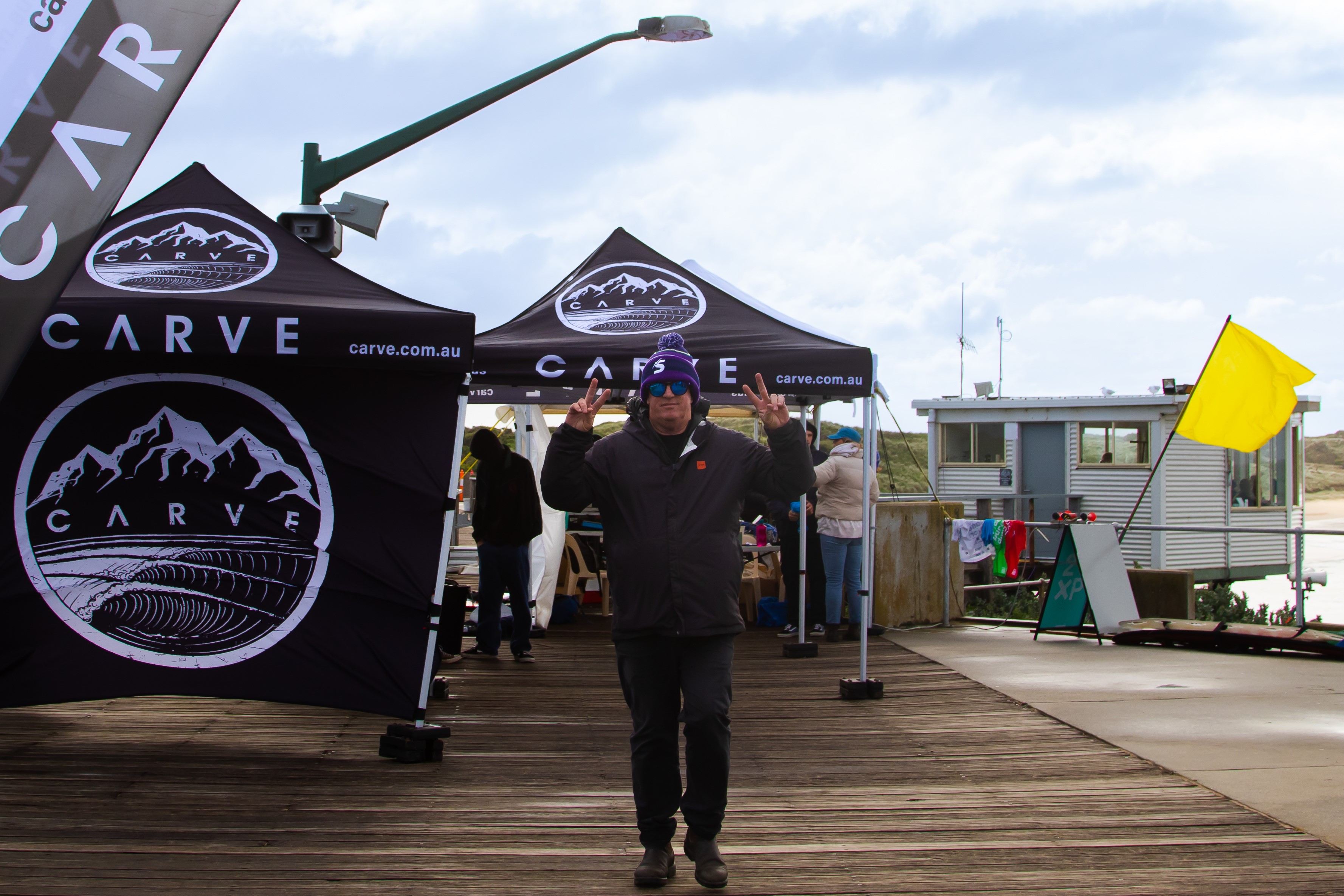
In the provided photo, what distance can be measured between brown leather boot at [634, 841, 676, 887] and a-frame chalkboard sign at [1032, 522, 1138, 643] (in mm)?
6622

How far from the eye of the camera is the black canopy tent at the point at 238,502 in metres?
5.46

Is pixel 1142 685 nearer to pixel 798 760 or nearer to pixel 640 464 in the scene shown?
pixel 798 760

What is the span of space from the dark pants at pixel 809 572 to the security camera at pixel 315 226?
454 centimetres

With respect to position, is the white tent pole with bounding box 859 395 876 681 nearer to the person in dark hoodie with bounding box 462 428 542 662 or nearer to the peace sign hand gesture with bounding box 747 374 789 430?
the person in dark hoodie with bounding box 462 428 542 662

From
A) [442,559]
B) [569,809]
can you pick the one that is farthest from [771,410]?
[442,559]

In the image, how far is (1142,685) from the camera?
Answer: 7.58 m

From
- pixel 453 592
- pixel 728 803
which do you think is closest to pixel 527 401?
pixel 453 592

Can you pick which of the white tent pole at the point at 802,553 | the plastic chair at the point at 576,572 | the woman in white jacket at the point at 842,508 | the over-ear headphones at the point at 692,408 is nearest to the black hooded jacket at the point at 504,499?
the white tent pole at the point at 802,553

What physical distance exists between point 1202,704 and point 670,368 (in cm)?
478

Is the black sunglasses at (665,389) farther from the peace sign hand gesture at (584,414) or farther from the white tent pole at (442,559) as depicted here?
the white tent pole at (442,559)

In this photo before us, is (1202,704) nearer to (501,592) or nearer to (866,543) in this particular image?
(866,543)

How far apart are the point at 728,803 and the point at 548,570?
19.4ft

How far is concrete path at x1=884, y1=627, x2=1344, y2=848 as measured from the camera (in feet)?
16.4

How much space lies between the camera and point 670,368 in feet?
12.9
